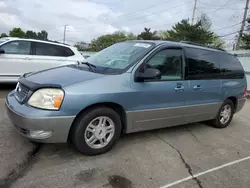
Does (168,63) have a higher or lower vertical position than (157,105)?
higher

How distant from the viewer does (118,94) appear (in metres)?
3.47

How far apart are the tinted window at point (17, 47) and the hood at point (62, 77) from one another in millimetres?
3983

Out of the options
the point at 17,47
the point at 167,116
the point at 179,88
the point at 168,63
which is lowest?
the point at 167,116

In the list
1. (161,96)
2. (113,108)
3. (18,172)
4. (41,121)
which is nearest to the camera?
(18,172)

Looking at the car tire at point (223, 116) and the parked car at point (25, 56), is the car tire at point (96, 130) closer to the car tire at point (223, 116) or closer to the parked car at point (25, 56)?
the car tire at point (223, 116)

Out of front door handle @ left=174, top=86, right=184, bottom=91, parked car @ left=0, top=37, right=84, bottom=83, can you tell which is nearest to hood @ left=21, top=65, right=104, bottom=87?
front door handle @ left=174, top=86, right=184, bottom=91

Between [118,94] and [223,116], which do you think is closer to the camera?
[118,94]

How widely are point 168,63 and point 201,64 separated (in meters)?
0.89

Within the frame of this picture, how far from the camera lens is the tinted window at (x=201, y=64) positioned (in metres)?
4.46

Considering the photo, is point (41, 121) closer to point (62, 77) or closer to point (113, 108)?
point (62, 77)

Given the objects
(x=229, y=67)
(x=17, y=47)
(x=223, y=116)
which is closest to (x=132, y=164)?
(x=223, y=116)

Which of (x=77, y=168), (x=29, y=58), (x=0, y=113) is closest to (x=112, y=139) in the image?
(x=77, y=168)

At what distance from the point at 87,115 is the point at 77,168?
68 centimetres

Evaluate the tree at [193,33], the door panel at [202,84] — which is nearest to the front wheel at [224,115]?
the door panel at [202,84]
